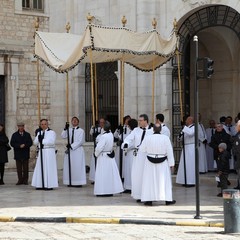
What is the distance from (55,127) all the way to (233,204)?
12.9 m

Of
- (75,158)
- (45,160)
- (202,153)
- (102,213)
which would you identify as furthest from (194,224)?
(202,153)

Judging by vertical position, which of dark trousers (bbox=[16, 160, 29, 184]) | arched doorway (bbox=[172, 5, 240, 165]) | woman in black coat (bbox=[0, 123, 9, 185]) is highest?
arched doorway (bbox=[172, 5, 240, 165])

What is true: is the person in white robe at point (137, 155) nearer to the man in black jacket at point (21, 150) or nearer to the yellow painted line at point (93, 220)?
the yellow painted line at point (93, 220)

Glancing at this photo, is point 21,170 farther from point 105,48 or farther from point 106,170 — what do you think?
point 105,48

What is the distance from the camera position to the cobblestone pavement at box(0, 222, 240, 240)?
11188 millimetres

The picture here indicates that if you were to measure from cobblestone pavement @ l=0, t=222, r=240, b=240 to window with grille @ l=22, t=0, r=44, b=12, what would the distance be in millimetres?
12197

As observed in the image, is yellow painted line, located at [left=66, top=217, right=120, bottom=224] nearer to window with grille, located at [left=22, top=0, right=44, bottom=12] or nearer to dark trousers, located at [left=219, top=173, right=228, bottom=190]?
dark trousers, located at [left=219, top=173, right=228, bottom=190]

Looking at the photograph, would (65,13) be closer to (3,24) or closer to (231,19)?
(3,24)

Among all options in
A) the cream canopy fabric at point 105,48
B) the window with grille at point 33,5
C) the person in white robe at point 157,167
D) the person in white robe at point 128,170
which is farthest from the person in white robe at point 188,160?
the window with grille at point 33,5

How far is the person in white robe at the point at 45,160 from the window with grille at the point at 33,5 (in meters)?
6.51

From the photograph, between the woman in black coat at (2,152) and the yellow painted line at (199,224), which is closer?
the yellow painted line at (199,224)

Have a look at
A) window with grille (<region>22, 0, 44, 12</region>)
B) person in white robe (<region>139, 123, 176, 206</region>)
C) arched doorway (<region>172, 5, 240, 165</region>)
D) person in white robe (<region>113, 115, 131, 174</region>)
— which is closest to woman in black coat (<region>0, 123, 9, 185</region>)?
person in white robe (<region>113, 115, 131, 174</region>)

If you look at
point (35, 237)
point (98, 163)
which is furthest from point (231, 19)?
point (35, 237)

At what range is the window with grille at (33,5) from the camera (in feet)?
77.8
